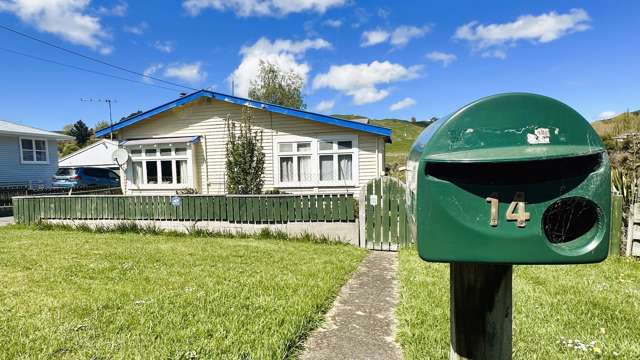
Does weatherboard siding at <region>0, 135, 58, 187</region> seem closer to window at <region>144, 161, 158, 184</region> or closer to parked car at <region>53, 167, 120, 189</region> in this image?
parked car at <region>53, 167, 120, 189</region>

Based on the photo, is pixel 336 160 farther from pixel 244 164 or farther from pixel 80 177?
pixel 80 177

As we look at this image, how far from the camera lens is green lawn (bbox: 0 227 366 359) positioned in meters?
3.10

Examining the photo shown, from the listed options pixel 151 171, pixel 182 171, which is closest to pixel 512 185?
pixel 182 171

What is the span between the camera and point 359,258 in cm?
648

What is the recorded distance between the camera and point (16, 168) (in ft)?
70.2

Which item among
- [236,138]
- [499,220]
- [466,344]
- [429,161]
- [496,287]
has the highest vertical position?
[236,138]

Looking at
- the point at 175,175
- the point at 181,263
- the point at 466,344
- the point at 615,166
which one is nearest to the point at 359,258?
the point at 181,263

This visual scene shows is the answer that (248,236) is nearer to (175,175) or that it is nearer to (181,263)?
(181,263)

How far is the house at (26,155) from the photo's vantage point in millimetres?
20844

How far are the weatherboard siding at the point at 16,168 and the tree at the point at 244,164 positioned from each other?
16.7 metres

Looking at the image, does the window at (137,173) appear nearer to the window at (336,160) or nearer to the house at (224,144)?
the house at (224,144)

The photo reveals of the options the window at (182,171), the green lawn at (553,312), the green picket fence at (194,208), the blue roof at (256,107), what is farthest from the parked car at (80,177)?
the green lawn at (553,312)

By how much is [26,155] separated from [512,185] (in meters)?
28.0

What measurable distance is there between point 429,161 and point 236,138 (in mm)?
12641
